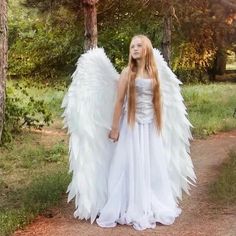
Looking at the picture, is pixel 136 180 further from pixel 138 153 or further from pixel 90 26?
pixel 90 26

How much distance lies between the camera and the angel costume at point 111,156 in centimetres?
559

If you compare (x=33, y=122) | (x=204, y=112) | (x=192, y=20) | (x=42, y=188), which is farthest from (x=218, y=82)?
(x=42, y=188)

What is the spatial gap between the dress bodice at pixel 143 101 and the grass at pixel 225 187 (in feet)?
5.26

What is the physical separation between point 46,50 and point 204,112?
1019 centimetres

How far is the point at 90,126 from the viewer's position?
5684 millimetres

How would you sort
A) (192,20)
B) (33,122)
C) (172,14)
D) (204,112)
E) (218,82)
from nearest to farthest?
1. (33,122)
2. (204,112)
3. (172,14)
4. (192,20)
5. (218,82)

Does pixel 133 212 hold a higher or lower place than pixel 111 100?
lower

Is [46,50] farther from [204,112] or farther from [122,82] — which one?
[122,82]

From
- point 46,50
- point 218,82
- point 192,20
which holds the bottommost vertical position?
point 218,82

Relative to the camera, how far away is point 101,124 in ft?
19.1

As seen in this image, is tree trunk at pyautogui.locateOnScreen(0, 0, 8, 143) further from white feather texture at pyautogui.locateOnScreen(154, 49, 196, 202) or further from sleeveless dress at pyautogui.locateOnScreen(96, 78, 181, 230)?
white feather texture at pyautogui.locateOnScreen(154, 49, 196, 202)

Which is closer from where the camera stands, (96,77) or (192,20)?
(96,77)

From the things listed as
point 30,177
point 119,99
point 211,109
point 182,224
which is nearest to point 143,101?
point 119,99

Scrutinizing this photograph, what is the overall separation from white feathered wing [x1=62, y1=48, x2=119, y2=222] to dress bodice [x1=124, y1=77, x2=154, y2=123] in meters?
0.38
